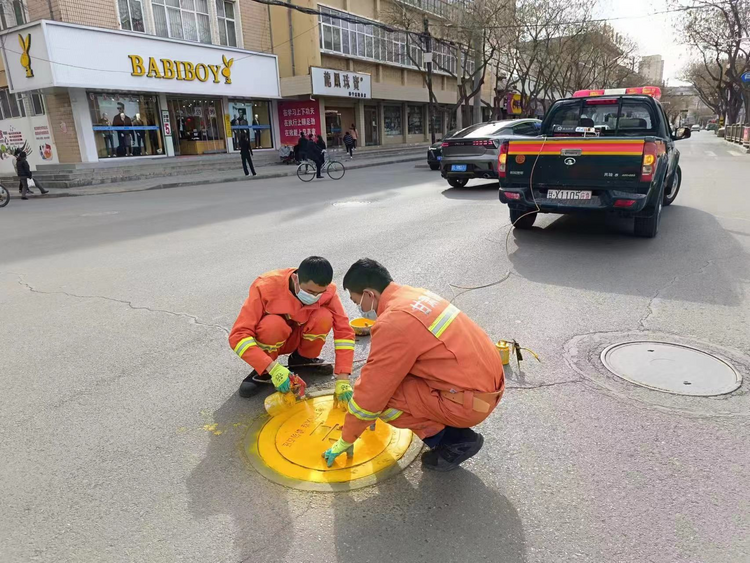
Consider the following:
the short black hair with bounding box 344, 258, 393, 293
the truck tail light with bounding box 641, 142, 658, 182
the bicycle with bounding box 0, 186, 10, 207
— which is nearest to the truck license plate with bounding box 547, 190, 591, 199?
the truck tail light with bounding box 641, 142, 658, 182

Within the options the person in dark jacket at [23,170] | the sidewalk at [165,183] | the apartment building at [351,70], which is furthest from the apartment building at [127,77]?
the person in dark jacket at [23,170]

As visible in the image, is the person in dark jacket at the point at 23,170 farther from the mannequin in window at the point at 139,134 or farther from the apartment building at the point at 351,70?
the apartment building at the point at 351,70

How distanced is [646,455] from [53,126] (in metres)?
23.8

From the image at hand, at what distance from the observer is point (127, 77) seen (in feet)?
66.4

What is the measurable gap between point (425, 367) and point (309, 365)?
5.04 feet

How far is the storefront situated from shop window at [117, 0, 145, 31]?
99cm

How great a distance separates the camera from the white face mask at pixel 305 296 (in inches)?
125

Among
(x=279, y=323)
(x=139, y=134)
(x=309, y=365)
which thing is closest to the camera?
(x=279, y=323)

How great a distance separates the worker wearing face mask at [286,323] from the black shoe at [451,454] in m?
0.65

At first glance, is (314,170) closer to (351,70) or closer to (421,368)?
(351,70)

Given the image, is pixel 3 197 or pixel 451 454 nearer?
pixel 451 454

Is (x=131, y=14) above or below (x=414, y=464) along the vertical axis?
above

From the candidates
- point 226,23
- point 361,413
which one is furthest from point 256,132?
point 361,413

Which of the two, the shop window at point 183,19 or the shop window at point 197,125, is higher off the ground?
the shop window at point 183,19
